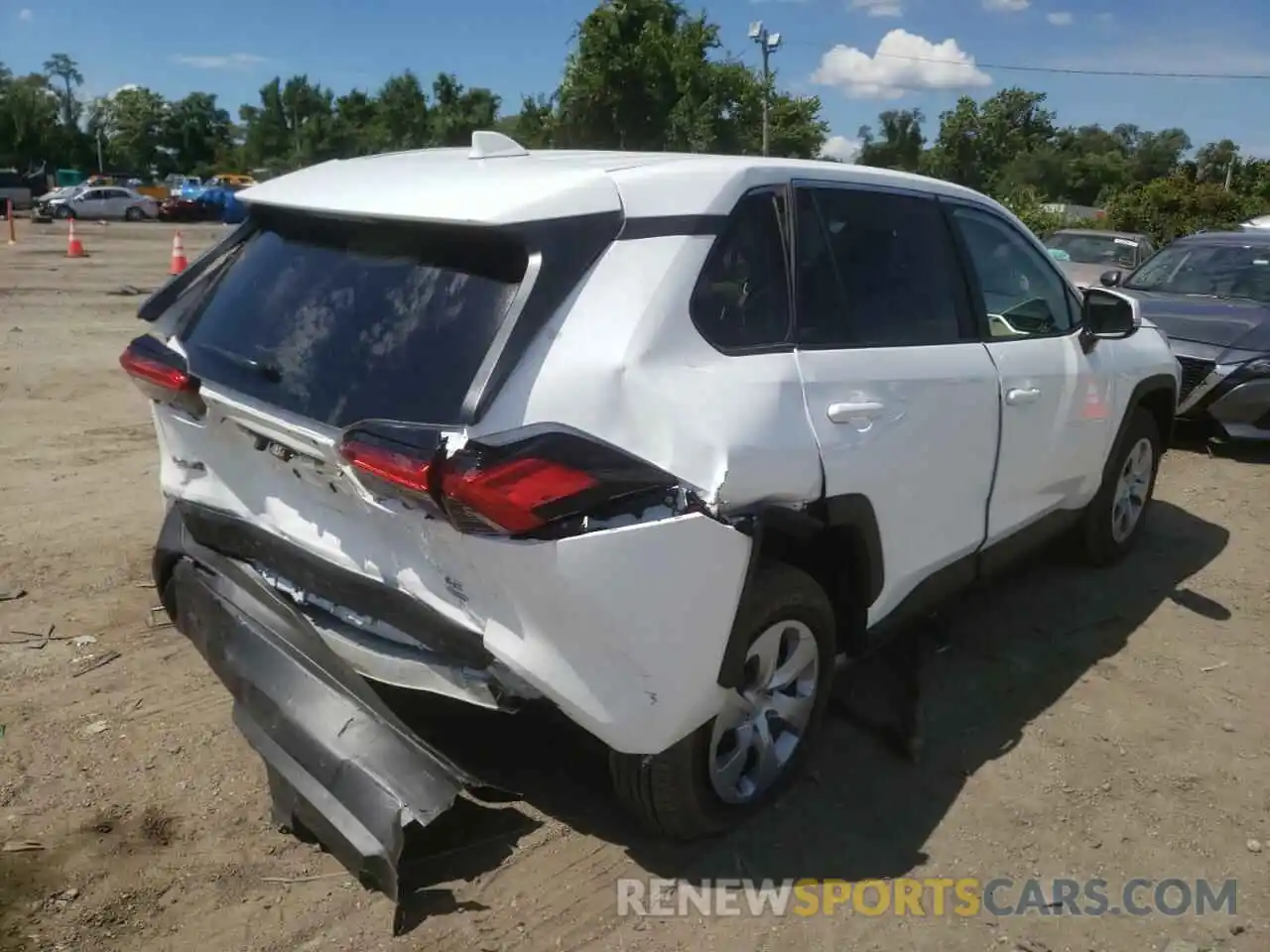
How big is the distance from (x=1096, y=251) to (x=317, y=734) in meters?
12.6

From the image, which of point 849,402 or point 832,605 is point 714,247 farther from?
point 832,605

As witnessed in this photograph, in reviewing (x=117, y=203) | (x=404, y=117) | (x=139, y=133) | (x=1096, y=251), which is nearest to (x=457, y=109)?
(x=404, y=117)

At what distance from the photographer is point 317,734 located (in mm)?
2834

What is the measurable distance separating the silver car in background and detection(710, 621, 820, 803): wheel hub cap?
1049 cm

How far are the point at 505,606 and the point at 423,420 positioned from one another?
0.47 meters

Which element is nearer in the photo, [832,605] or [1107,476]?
[832,605]

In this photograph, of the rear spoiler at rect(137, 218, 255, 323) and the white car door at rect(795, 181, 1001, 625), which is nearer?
the white car door at rect(795, 181, 1001, 625)

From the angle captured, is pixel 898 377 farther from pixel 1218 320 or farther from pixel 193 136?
pixel 193 136

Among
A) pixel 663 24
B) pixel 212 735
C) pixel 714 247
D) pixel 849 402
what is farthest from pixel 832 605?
pixel 663 24

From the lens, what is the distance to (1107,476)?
4.93 m

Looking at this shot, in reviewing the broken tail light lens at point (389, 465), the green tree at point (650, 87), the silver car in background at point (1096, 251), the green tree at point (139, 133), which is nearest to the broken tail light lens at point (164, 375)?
the broken tail light lens at point (389, 465)

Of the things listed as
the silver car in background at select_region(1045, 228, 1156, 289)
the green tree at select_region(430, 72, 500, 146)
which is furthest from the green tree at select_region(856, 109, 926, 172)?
the silver car in background at select_region(1045, 228, 1156, 289)

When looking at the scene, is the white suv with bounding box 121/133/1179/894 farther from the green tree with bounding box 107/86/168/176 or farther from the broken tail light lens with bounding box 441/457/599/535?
the green tree with bounding box 107/86/168/176

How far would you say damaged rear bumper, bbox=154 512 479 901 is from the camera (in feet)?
8.77
